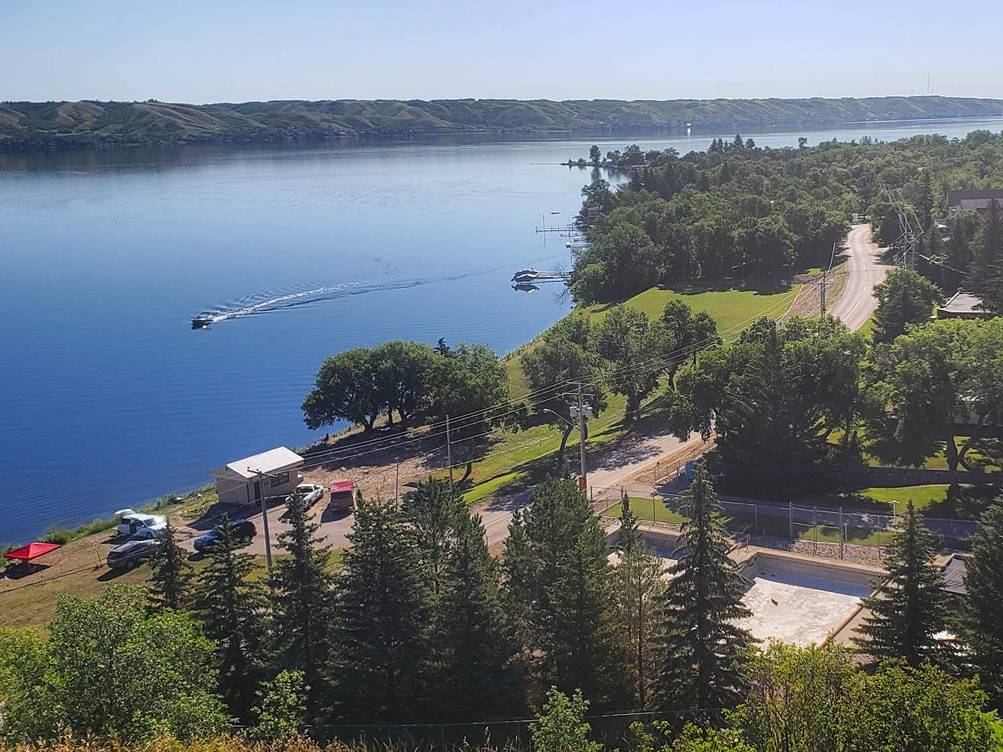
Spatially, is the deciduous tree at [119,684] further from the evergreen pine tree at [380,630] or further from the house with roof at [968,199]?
the house with roof at [968,199]

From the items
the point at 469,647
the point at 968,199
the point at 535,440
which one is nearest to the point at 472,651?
the point at 469,647

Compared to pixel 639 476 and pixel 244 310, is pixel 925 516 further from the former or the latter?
pixel 244 310

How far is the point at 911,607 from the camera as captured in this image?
17594mm

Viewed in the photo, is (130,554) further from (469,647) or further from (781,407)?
(781,407)

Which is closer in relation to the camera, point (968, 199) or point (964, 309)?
point (964, 309)

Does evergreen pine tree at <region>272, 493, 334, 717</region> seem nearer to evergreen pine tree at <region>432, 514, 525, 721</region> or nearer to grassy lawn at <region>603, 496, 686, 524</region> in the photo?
evergreen pine tree at <region>432, 514, 525, 721</region>

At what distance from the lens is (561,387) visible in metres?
38.7

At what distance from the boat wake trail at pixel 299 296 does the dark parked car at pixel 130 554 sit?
40306 mm

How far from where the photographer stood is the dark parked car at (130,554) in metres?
30.6

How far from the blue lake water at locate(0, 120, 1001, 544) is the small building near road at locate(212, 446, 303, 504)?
654 cm

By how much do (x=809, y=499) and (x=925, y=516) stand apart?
3755mm

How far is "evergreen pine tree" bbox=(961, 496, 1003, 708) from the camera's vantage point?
1669 cm

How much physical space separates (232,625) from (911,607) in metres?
14.3

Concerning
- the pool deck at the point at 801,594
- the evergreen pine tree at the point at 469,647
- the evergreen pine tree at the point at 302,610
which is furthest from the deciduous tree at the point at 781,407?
the evergreen pine tree at the point at 302,610
